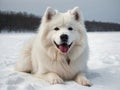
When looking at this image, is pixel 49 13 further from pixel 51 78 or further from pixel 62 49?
pixel 51 78

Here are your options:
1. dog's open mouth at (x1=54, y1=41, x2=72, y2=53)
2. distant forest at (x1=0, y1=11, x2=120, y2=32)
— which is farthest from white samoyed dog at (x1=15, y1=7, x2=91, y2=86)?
distant forest at (x1=0, y1=11, x2=120, y2=32)

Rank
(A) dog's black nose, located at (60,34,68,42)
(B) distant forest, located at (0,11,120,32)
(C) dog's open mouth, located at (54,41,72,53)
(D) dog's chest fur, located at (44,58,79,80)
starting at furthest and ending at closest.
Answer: (B) distant forest, located at (0,11,120,32) → (D) dog's chest fur, located at (44,58,79,80) → (C) dog's open mouth, located at (54,41,72,53) → (A) dog's black nose, located at (60,34,68,42)

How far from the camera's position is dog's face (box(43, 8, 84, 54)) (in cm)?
406

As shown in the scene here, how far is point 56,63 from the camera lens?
440 centimetres

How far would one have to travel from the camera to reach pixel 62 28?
423 centimetres

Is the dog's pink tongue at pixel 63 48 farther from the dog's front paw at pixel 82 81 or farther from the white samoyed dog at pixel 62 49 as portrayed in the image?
the dog's front paw at pixel 82 81

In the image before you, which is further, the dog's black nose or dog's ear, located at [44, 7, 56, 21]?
dog's ear, located at [44, 7, 56, 21]

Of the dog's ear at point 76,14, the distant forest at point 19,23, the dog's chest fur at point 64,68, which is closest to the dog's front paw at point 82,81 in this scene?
the dog's chest fur at point 64,68

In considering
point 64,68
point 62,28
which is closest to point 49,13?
point 62,28

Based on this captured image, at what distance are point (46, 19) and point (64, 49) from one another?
66cm

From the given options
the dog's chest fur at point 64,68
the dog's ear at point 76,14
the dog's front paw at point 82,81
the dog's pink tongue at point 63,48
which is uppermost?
the dog's ear at point 76,14

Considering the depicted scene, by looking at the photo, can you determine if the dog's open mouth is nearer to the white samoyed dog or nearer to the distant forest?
the white samoyed dog

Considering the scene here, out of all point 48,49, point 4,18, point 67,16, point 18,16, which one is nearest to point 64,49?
point 48,49

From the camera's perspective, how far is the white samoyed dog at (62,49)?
4.20 metres
